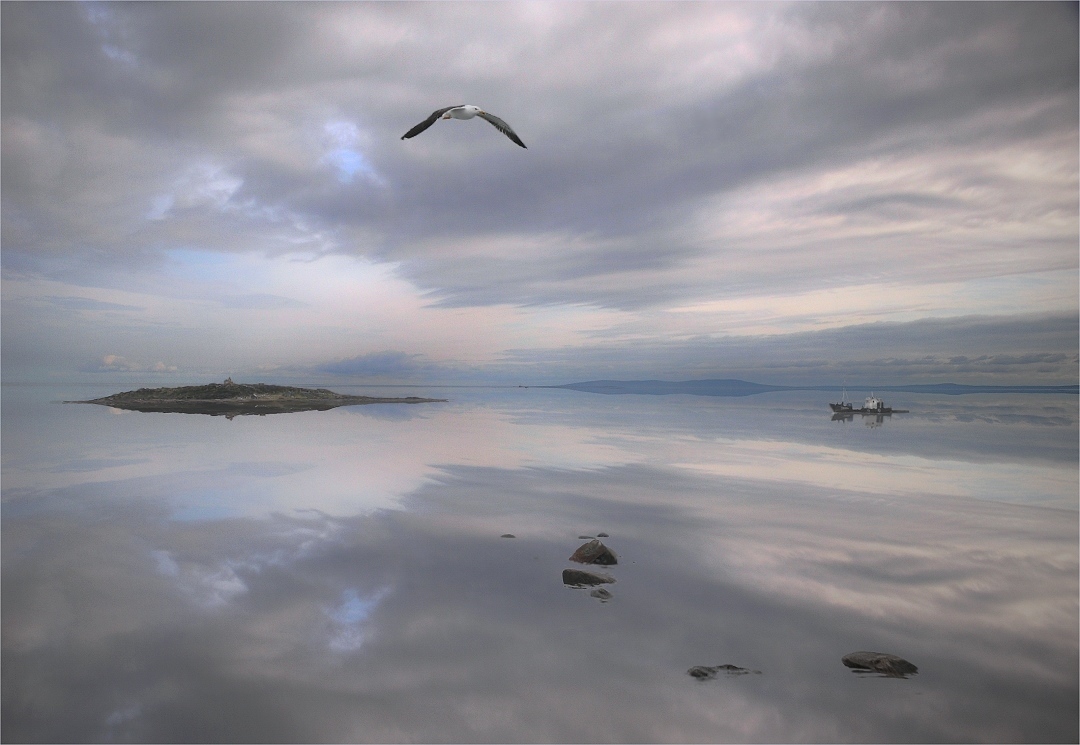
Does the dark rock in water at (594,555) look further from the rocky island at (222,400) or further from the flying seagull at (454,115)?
the rocky island at (222,400)

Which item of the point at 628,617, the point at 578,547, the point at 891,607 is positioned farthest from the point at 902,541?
the point at 628,617

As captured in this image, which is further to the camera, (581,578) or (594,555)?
(594,555)

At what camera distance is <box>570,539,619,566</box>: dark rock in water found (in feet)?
56.8

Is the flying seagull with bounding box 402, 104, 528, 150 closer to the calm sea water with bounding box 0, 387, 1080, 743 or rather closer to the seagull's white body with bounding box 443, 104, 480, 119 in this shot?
the seagull's white body with bounding box 443, 104, 480, 119

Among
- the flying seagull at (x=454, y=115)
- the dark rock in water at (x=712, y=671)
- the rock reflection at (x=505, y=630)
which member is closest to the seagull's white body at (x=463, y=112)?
the flying seagull at (x=454, y=115)

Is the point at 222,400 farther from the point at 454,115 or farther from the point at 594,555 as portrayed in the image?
the point at 594,555

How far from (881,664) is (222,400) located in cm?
9249

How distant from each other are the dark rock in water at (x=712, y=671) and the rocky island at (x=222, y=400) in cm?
7206

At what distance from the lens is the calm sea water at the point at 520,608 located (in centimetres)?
Answer: 973

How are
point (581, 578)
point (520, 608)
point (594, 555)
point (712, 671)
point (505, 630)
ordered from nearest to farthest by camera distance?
point (712, 671)
point (505, 630)
point (520, 608)
point (581, 578)
point (594, 555)

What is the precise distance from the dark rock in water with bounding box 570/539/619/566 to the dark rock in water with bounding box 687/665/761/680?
6171 mm

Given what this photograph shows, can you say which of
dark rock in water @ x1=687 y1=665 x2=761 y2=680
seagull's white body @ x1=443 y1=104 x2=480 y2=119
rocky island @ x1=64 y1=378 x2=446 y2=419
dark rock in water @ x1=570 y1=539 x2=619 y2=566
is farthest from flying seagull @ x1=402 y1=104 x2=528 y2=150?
rocky island @ x1=64 y1=378 x2=446 y2=419

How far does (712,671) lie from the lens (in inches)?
436

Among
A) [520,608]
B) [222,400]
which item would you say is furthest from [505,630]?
[222,400]
